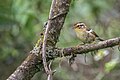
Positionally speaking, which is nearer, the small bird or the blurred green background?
the small bird

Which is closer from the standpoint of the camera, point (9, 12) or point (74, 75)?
point (9, 12)

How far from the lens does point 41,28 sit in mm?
3412

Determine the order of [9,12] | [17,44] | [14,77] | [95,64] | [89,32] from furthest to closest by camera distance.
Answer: [95,64], [17,44], [9,12], [89,32], [14,77]

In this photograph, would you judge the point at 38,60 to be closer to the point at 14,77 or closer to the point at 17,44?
the point at 14,77

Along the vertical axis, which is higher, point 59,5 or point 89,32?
point 59,5

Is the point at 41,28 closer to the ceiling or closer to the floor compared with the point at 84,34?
closer to the ceiling

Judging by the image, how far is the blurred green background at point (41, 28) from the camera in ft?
9.64

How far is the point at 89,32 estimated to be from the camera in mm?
1921

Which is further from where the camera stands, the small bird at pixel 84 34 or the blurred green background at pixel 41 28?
the blurred green background at pixel 41 28

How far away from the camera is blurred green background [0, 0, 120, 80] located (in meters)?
2.94

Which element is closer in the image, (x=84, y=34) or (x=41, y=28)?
(x=84, y=34)

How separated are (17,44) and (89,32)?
185cm

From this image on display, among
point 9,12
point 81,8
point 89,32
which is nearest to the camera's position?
point 89,32

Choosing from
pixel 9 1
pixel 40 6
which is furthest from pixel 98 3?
pixel 9 1
